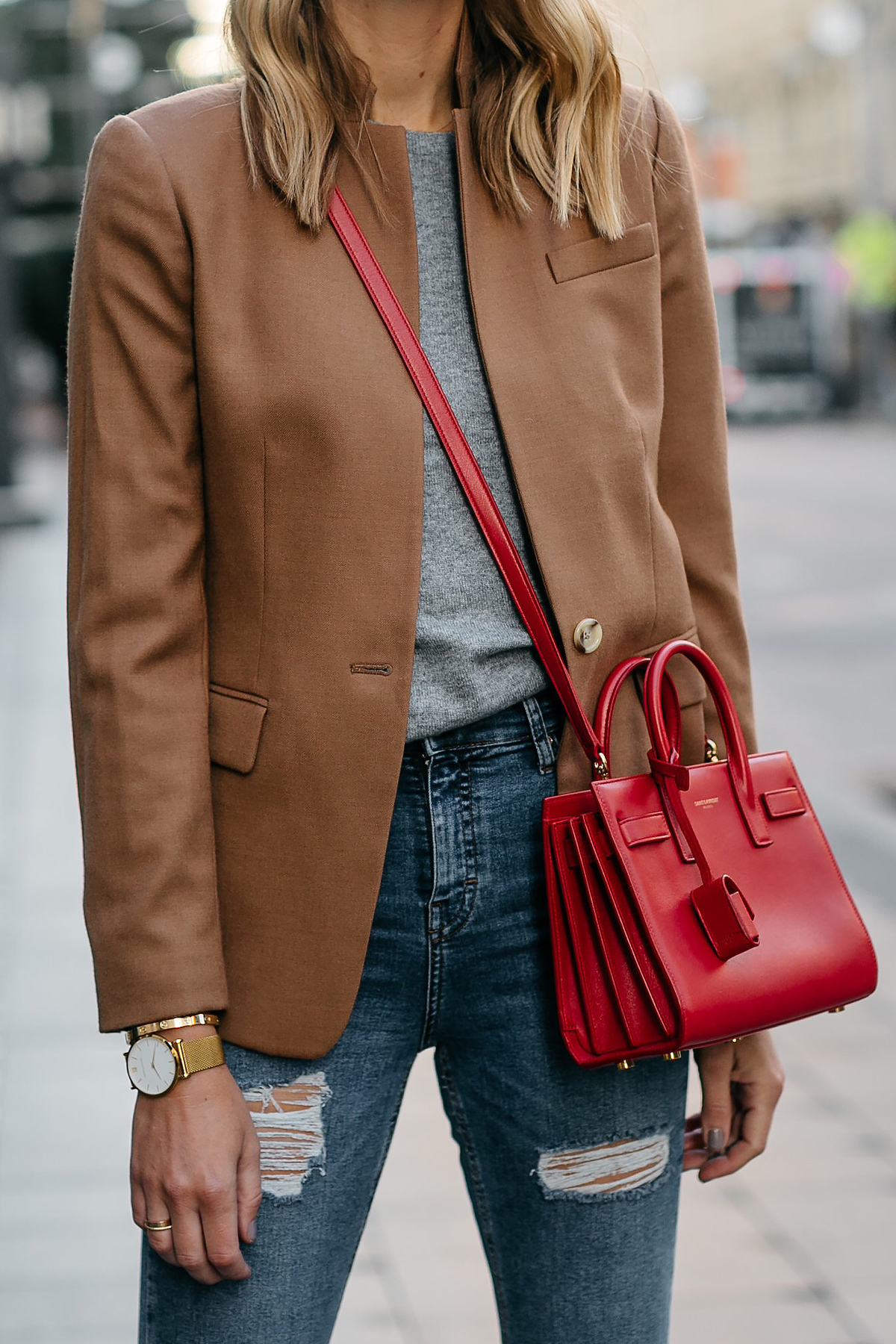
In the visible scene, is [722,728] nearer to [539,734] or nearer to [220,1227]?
[539,734]

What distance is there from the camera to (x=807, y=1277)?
2.99 m

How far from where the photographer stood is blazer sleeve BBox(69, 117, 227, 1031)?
1.33 metres

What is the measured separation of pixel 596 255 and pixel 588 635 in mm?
359

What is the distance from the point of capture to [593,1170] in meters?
1.48

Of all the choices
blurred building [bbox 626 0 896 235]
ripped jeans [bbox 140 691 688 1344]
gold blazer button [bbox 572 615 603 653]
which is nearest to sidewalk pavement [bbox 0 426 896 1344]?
ripped jeans [bbox 140 691 688 1344]

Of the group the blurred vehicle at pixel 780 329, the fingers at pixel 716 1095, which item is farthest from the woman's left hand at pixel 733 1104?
the blurred vehicle at pixel 780 329

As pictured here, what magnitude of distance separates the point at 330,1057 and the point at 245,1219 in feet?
0.49

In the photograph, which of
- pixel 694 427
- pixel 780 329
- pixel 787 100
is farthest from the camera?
pixel 787 100

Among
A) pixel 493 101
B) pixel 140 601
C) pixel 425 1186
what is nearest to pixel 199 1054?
pixel 140 601

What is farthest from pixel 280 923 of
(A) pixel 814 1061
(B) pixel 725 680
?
(A) pixel 814 1061

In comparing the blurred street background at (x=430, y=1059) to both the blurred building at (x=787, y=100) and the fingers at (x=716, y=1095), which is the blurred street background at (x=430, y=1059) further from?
the blurred building at (x=787, y=100)

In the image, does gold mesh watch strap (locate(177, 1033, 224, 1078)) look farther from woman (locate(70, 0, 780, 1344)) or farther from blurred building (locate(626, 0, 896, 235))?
blurred building (locate(626, 0, 896, 235))

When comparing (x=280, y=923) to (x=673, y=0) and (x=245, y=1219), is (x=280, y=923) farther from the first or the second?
(x=673, y=0)

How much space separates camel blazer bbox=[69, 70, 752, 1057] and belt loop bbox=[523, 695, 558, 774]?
Answer: 0.7 inches
